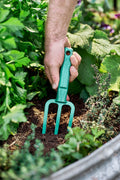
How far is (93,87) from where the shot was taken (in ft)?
6.38

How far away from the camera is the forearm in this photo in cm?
151

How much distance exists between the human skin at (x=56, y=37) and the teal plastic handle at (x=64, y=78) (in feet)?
0.08

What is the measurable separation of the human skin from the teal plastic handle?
0.08 feet

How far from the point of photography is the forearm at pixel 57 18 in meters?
1.51

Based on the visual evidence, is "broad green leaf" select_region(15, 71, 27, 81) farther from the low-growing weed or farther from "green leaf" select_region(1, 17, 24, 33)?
the low-growing weed

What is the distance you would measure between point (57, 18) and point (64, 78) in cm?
38

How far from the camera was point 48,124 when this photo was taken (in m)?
1.66

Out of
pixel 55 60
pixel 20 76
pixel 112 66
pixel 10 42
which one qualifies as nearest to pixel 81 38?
pixel 112 66

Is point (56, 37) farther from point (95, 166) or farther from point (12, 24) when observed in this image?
point (95, 166)

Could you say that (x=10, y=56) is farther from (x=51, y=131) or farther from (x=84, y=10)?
(x=84, y=10)

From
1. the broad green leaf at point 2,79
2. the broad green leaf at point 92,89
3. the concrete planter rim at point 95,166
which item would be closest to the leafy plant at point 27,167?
the concrete planter rim at point 95,166

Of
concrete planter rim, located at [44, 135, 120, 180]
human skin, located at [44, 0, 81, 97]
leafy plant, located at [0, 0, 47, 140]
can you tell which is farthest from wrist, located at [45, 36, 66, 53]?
concrete planter rim, located at [44, 135, 120, 180]

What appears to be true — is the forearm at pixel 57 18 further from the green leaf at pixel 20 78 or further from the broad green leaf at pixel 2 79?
the broad green leaf at pixel 2 79

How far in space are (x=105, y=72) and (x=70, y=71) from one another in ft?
1.14
